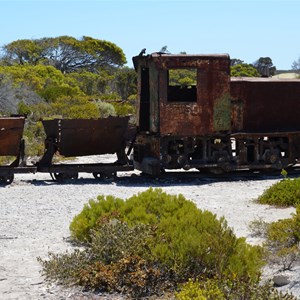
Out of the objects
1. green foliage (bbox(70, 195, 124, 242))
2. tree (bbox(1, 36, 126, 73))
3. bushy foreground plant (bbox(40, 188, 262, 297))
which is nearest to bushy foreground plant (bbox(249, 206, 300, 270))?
bushy foreground plant (bbox(40, 188, 262, 297))

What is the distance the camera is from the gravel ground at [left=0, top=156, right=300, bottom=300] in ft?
23.9

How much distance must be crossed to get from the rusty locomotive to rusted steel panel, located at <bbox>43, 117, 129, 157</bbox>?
0.02m

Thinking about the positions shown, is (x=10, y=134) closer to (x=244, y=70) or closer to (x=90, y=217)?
(x=90, y=217)

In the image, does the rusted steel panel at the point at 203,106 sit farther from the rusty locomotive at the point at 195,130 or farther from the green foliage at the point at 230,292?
the green foliage at the point at 230,292

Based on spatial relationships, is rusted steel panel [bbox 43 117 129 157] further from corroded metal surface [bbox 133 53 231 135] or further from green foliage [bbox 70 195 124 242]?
green foliage [bbox 70 195 124 242]

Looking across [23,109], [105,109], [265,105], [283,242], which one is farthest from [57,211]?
[105,109]

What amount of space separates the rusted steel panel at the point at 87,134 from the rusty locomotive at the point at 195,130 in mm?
23

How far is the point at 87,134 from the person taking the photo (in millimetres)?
16094

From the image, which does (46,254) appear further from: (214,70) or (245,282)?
(214,70)

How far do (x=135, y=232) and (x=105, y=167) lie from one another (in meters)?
8.67

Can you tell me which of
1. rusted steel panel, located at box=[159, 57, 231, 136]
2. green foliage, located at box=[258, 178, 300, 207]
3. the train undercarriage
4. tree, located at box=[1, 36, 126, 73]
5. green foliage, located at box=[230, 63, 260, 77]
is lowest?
green foliage, located at box=[258, 178, 300, 207]

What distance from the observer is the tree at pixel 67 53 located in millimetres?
67062

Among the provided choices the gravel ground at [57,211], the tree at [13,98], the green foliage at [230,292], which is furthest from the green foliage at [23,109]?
the green foliage at [230,292]

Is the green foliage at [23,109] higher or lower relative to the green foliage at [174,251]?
higher
